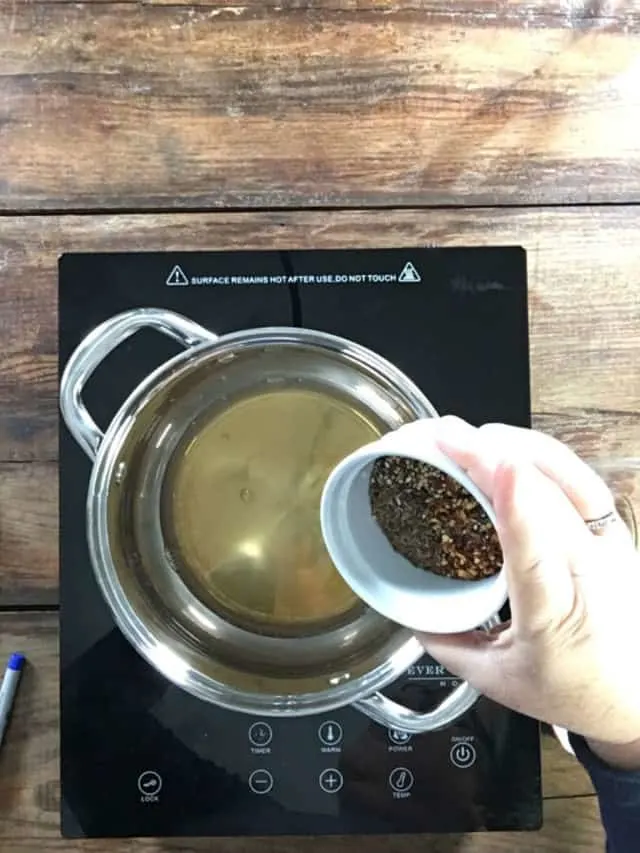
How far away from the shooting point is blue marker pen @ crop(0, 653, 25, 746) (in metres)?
Result: 0.69

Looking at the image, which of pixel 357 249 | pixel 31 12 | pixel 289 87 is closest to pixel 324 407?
pixel 357 249

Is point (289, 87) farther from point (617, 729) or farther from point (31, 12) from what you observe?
point (617, 729)

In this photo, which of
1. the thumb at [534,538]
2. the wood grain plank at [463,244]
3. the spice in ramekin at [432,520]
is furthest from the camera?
the wood grain plank at [463,244]

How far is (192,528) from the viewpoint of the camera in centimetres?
73

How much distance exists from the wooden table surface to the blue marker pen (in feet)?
0.48

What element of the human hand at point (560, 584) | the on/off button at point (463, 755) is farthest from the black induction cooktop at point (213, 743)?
the human hand at point (560, 584)

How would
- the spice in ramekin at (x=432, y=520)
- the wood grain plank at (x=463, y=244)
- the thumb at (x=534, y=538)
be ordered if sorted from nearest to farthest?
the thumb at (x=534, y=538), the spice in ramekin at (x=432, y=520), the wood grain plank at (x=463, y=244)

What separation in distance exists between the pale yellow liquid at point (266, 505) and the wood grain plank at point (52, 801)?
0.38 ft

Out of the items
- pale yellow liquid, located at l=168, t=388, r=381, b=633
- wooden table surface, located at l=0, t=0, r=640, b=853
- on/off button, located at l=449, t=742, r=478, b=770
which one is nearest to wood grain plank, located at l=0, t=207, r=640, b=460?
wooden table surface, located at l=0, t=0, r=640, b=853

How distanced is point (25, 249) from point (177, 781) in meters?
0.37

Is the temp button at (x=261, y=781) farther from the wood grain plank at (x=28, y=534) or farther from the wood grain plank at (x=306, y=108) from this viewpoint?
the wood grain plank at (x=306, y=108)

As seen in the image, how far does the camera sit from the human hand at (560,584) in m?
0.49

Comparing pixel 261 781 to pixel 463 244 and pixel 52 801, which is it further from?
pixel 463 244

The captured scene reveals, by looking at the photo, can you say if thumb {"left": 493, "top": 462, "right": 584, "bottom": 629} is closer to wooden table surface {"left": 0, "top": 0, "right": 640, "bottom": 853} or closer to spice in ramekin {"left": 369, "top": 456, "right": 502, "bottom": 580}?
spice in ramekin {"left": 369, "top": 456, "right": 502, "bottom": 580}
